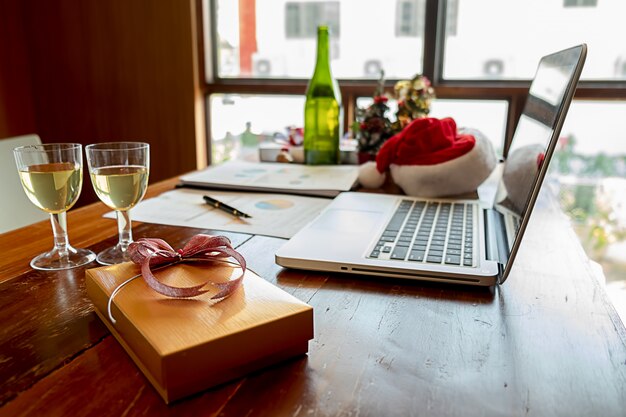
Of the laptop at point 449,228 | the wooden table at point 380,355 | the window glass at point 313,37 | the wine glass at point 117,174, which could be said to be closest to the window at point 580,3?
the window glass at point 313,37

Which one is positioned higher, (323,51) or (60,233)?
(323,51)

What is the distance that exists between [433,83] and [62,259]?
5.99 ft

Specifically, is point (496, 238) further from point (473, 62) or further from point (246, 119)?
point (246, 119)

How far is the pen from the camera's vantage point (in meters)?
0.91

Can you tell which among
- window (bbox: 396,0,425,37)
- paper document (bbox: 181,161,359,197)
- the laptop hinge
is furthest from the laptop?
window (bbox: 396,0,425,37)

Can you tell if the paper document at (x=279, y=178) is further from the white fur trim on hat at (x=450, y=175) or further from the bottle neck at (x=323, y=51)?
the bottle neck at (x=323, y=51)

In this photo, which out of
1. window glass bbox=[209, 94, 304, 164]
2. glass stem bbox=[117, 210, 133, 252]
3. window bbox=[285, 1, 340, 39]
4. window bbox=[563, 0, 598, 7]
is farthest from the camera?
window glass bbox=[209, 94, 304, 164]

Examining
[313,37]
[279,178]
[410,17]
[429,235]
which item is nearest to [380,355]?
[429,235]

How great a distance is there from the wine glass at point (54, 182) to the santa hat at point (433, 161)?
2.03ft

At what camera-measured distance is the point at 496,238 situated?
2.51 ft

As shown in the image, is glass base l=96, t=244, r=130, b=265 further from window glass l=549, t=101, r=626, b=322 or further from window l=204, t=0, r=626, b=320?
window glass l=549, t=101, r=626, b=322

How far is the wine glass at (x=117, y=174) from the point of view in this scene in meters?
0.68

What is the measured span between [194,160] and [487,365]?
2.22 meters

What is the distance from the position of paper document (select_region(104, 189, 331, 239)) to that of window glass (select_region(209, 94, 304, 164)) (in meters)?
1.42
